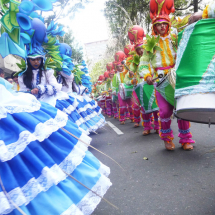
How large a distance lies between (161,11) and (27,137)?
3368mm

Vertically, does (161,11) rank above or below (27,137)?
above

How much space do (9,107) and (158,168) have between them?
2196 millimetres

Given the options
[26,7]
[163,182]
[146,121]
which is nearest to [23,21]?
[26,7]

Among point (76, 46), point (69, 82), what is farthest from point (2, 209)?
point (76, 46)

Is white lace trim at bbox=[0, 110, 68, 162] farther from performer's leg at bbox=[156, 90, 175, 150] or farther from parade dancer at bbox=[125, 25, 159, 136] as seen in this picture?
parade dancer at bbox=[125, 25, 159, 136]

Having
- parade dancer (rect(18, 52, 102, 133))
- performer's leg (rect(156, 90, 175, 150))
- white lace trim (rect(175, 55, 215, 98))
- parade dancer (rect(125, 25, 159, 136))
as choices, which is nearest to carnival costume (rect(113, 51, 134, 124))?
parade dancer (rect(125, 25, 159, 136))

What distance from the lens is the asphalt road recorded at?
205cm

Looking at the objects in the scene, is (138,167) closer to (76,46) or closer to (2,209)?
(2,209)

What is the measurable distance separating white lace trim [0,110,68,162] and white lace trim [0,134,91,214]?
7.5 inches

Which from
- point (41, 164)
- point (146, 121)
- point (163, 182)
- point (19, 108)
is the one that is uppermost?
point (19, 108)

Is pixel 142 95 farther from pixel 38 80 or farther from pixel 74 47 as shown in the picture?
pixel 74 47

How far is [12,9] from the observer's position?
6.10ft

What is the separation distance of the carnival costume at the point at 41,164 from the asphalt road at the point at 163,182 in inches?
30.0

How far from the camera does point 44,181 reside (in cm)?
138
